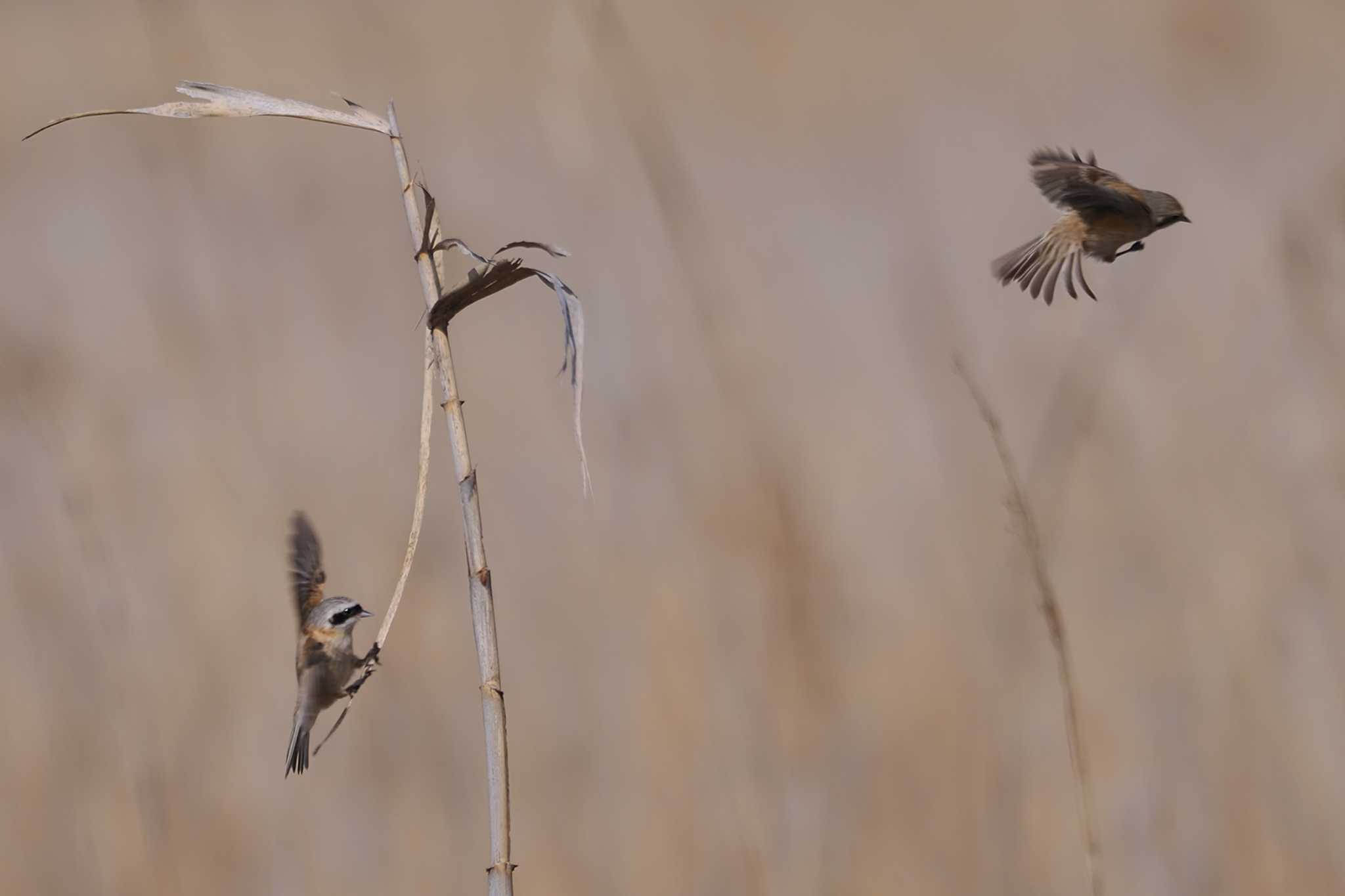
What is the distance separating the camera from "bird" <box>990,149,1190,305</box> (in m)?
0.75

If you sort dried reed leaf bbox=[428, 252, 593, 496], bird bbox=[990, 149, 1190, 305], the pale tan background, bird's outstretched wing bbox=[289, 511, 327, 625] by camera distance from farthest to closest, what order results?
the pale tan background, bird's outstretched wing bbox=[289, 511, 327, 625], bird bbox=[990, 149, 1190, 305], dried reed leaf bbox=[428, 252, 593, 496]

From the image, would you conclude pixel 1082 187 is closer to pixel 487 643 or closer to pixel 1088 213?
pixel 1088 213

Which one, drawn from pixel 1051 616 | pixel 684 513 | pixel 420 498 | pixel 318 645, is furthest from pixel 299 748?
pixel 684 513

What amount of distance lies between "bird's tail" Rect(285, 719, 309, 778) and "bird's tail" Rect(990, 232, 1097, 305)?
1.94ft

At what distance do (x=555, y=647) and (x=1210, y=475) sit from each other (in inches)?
61.7

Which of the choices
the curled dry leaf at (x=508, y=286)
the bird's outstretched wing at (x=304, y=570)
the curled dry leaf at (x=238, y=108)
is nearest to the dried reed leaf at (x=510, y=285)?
the curled dry leaf at (x=508, y=286)

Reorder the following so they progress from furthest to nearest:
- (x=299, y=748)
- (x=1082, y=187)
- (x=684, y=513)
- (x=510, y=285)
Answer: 1. (x=684, y=513)
2. (x=299, y=748)
3. (x=1082, y=187)
4. (x=510, y=285)

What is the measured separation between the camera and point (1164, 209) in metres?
0.82

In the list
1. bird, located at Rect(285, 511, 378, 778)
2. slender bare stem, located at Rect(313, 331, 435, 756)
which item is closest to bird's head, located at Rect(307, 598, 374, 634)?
bird, located at Rect(285, 511, 378, 778)

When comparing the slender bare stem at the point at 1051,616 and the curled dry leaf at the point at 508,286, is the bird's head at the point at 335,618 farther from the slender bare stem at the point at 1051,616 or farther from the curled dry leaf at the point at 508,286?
the slender bare stem at the point at 1051,616

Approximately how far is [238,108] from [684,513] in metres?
1.59

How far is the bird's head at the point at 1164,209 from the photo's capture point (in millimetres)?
757

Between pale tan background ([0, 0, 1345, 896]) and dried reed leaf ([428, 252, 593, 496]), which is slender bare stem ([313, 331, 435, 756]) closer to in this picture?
dried reed leaf ([428, 252, 593, 496])

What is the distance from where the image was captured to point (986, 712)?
6.48ft
